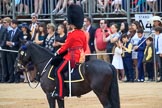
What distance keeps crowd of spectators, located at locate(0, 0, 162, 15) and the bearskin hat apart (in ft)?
28.9

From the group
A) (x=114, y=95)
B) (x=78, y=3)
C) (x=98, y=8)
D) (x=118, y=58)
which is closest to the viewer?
(x=114, y=95)

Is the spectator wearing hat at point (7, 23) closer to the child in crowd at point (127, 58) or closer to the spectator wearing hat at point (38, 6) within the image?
the spectator wearing hat at point (38, 6)

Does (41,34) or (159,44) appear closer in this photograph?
(159,44)

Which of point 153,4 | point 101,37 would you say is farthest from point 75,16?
point 153,4

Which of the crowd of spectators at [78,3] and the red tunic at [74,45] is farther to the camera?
the crowd of spectators at [78,3]

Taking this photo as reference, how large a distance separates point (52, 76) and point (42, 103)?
354 centimetres

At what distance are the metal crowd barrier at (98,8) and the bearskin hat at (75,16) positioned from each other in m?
9.65

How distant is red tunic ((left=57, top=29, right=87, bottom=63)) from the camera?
14.0 meters

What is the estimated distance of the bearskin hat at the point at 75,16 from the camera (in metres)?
14.4

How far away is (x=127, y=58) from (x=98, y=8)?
358 cm

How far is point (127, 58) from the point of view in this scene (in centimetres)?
2238

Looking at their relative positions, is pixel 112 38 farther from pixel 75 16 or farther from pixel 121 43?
pixel 75 16

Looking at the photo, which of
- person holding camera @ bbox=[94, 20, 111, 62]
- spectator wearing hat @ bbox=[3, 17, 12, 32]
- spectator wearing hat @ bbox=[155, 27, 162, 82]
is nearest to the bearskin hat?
spectator wearing hat @ bbox=[155, 27, 162, 82]

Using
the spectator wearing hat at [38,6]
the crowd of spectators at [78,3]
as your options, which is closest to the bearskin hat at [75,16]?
the crowd of spectators at [78,3]
